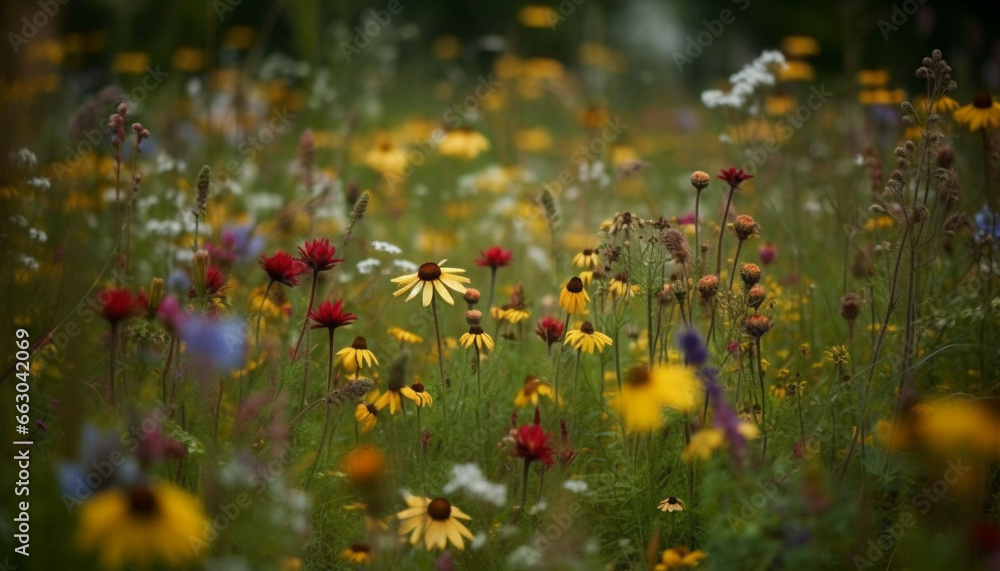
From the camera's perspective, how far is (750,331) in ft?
6.15

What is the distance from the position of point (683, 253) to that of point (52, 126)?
350 cm

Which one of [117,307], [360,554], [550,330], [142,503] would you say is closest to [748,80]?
[550,330]

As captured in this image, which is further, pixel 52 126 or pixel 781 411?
pixel 52 126

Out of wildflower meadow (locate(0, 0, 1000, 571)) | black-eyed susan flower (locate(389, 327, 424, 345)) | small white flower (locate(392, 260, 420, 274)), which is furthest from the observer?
small white flower (locate(392, 260, 420, 274))

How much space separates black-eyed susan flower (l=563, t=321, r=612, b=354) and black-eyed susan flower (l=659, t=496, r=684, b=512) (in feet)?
1.35

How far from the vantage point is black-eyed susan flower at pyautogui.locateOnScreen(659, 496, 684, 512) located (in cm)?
188

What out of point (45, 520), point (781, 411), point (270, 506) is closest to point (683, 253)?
point (781, 411)

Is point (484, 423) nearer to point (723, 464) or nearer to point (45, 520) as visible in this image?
point (723, 464)

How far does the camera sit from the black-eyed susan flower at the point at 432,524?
1612mm

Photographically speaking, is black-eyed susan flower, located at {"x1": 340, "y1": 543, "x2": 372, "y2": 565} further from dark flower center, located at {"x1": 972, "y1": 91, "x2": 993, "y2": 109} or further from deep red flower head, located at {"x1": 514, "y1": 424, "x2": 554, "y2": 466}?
dark flower center, located at {"x1": 972, "y1": 91, "x2": 993, "y2": 109}

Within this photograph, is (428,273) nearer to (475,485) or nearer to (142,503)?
(475,485)

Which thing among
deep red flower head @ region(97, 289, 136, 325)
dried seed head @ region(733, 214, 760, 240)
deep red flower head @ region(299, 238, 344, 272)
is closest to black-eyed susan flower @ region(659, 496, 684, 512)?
dried seed head @ region(733, 214, 760, 240)

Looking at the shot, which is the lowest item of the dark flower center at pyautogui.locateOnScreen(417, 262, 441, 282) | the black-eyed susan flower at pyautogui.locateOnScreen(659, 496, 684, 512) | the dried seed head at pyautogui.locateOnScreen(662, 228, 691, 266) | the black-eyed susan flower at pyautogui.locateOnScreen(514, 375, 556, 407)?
the black-eyed susan flower at pyautogui.locateOnScreen(659, 496, 684, 512)

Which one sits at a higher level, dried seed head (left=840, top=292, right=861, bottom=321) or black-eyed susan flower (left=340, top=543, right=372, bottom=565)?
dried seed head (left=840, top=292, right=861, bottom=321)
